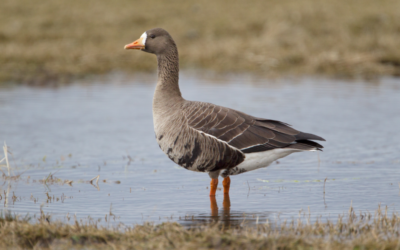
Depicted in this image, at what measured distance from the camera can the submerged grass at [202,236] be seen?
14.7 ft

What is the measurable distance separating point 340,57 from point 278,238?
16546 mm

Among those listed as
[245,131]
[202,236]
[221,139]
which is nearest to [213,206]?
[221,139]

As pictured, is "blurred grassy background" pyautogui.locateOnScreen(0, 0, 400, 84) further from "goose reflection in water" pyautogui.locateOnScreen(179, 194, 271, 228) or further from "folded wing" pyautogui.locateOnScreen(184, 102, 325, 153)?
"goose reflection in water" pyautogui.locateOnScreen(179, 194, 271, 228)

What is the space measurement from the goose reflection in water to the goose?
61 centimetres

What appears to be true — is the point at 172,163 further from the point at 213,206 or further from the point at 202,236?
the point at 202,236

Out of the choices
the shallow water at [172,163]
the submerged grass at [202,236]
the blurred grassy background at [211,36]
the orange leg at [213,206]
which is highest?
the blurred grassy background at [211,36]

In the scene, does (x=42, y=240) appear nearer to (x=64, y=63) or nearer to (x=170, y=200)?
(x=170, y=200)

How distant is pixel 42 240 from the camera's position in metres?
4.77

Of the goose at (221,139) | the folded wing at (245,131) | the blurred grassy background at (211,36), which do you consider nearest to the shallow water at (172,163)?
the goose at (221,139)

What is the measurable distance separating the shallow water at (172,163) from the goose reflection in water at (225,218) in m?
0.01

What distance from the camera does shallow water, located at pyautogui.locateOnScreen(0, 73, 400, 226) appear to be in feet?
21.0

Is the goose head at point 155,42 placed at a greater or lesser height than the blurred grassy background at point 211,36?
lesser

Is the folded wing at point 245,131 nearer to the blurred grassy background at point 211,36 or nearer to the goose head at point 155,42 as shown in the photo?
the goose head at point 155,42

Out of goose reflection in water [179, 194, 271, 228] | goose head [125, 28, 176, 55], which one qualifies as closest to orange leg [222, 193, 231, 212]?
goose reflection in water [179, 194, 271, 228]
